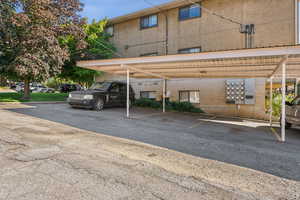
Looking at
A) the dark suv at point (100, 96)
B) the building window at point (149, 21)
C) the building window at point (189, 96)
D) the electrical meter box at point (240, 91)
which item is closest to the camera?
the dark suv at point (100, 96)

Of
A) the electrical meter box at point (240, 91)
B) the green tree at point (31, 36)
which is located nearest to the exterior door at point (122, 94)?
the green tree at point (31, 36)

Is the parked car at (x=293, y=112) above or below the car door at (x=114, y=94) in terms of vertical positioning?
below

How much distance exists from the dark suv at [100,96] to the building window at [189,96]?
4891mm

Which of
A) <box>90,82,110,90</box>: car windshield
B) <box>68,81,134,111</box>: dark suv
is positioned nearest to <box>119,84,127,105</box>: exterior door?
<box>68,81,134,111</box>: dark suv

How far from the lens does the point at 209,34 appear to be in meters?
13.1

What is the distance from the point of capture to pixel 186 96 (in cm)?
1449

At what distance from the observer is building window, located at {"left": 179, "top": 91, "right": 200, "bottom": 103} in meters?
14.0

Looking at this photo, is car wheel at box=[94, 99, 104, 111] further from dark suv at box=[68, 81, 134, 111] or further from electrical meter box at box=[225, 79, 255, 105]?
electrical meter box at box=[225, 79, 255, 105]

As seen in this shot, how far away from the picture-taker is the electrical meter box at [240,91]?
12.1 m

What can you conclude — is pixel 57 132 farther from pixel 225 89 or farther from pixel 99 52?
pixel 99 52

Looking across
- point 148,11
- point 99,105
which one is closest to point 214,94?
point 99,105

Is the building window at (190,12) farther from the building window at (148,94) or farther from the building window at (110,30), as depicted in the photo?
the building window at (110,30)

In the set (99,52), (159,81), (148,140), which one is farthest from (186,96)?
(148,140)

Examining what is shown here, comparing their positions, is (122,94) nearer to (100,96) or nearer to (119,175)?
(100,96)
